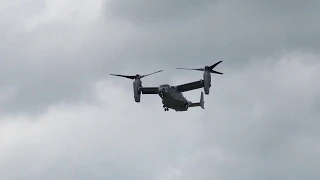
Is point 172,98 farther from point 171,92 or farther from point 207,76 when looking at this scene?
point 207,76

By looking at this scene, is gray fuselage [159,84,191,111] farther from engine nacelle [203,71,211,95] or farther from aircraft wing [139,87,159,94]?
aircraft wing [139,87,159,94]

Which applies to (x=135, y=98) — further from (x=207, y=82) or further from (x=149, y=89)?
(x=207, y=82)

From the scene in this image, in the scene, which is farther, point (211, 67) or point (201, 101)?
point (201, 101)

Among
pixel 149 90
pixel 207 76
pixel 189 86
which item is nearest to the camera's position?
pixel 207 76

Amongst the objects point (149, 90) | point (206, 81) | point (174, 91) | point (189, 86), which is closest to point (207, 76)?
point (206, 81)

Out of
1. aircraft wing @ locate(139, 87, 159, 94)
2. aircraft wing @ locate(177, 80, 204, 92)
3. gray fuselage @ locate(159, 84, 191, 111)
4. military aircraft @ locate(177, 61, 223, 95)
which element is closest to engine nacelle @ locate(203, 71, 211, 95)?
military aircraft @ locate(177, 61, 223, 95)

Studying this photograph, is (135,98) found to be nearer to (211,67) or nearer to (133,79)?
(133,79)

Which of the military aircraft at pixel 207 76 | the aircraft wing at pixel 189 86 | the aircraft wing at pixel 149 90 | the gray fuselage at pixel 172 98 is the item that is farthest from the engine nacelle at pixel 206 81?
the aircraft wing at pixel 149 90

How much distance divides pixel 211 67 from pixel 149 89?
12.7 m

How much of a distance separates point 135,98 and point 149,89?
10.1 feet

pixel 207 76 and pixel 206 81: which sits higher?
pixel 207 76

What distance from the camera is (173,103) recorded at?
524ft

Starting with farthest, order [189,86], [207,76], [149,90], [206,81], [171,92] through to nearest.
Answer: [149,90] < [189,86] < [207,76] < [206,81] < [171,92]

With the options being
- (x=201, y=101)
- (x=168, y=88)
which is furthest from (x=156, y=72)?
(x=201, y=101)
